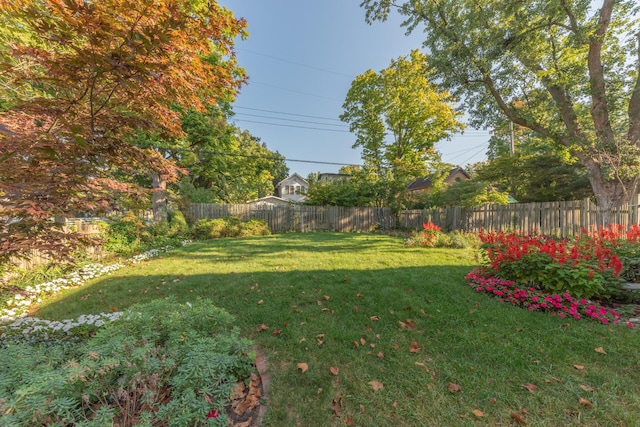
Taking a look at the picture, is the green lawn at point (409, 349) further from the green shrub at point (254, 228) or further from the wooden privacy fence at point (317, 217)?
the wooden privacy fence at point (317, 217)

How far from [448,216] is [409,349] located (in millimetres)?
10359

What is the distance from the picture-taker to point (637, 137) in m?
6.58

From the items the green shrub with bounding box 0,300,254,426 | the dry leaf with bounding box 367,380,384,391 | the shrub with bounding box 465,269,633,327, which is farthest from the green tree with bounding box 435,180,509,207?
the green shrub with bounding box 0,300,254,426

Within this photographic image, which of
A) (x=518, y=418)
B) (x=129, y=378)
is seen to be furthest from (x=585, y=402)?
(x=129, y=378)

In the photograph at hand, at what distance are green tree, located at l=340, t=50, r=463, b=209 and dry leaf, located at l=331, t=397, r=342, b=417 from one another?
43.0 ft

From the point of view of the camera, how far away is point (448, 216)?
37.1 ft

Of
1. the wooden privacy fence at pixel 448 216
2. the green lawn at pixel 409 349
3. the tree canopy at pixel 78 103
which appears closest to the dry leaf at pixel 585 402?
the green lawn at pixel 409 349

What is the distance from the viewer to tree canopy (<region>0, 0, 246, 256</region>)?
1.85 meters

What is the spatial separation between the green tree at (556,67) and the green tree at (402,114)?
6652 millimetres

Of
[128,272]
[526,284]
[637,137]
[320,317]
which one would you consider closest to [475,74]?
[637,137]

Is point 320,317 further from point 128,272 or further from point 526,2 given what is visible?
point 526,2

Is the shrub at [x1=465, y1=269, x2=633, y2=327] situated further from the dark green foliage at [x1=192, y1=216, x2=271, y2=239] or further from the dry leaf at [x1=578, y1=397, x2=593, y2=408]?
the dark green foliage at [x1=192, y1=216, x2=271, y2=239]

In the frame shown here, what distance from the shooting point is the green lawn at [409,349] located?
173 cm

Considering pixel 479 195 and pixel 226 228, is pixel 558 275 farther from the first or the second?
pixel 226 228
